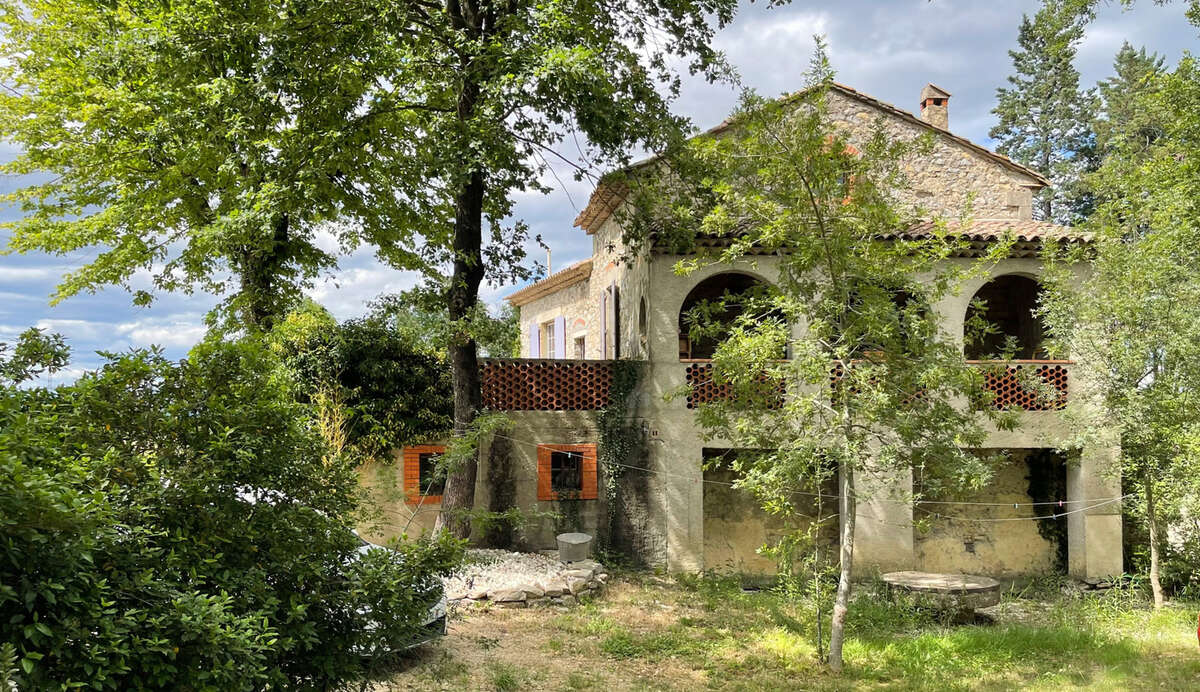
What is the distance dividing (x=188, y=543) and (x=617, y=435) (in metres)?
11.6

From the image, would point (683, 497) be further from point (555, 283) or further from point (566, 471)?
point (555, 283)

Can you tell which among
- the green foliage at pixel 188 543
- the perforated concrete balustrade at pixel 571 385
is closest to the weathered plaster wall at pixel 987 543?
the perforated concrete balustrade at pixel 571 385

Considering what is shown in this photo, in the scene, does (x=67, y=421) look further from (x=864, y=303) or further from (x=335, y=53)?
(x=335, y=53)

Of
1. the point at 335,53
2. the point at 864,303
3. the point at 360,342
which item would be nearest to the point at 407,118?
the point at 335,53

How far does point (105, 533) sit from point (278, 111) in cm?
1073

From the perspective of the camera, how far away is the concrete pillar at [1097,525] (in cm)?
1580

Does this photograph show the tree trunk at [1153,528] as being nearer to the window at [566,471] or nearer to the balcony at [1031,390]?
the balcony at [1031,390]

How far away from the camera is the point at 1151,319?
13.1 meters

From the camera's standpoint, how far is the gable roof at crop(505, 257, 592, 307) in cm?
2225

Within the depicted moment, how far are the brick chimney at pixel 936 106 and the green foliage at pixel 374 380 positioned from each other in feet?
42.4

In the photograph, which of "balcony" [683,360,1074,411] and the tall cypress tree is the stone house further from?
the tall cypress tree

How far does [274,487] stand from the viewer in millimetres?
4844

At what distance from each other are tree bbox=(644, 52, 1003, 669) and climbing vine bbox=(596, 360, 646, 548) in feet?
17.7

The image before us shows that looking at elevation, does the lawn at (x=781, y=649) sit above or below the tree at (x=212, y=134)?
below
